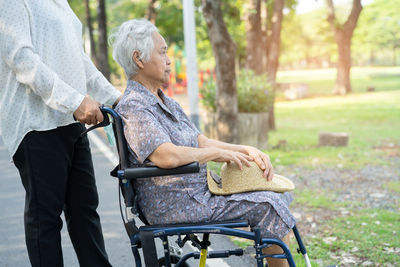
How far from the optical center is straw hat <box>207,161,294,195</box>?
294 centimetres

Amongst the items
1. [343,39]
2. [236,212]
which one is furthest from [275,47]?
[343,39]

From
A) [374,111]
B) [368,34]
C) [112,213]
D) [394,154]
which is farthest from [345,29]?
[368,34]

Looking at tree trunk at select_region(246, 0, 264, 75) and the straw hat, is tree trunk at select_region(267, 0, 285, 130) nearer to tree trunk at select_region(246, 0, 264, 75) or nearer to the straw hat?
tree trunk at select_region(246, 0, 264, 75)

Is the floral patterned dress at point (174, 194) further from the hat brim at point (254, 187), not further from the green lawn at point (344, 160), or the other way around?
the green lawn at point (344, 160)

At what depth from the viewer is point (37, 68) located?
280 cm

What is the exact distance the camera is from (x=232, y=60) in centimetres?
981

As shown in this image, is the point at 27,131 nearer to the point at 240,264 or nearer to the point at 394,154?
the point at 240,264

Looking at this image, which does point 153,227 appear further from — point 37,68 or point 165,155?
point 37,68

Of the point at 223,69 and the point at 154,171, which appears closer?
the point at 154,171

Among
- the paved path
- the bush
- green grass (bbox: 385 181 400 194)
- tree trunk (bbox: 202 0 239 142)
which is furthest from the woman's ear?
the bush

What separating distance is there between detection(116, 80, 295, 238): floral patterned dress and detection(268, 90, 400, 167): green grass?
607 cm

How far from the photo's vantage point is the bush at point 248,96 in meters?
10.8

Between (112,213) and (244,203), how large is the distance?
10.1ft

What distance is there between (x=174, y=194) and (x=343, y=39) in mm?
27409
